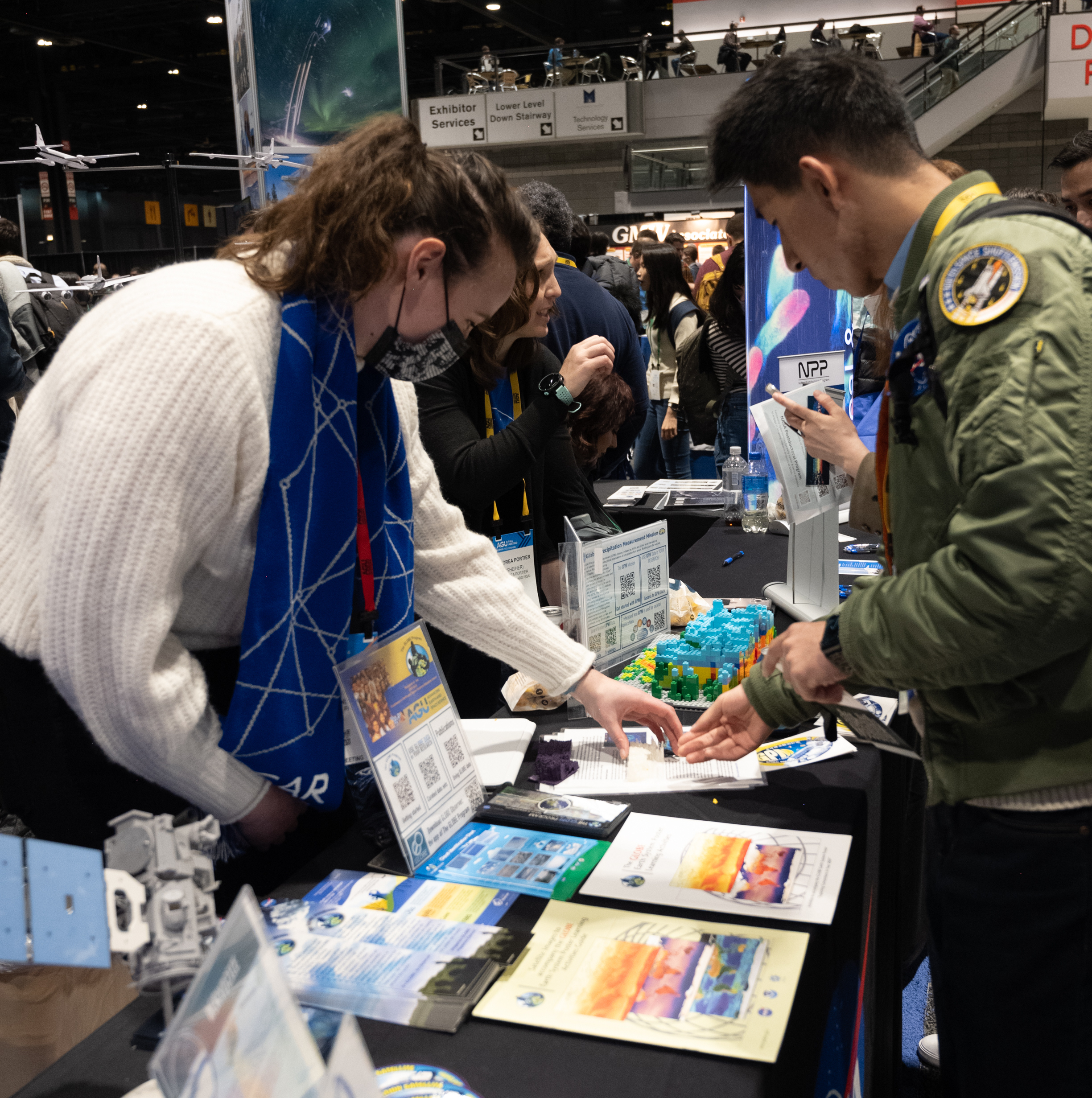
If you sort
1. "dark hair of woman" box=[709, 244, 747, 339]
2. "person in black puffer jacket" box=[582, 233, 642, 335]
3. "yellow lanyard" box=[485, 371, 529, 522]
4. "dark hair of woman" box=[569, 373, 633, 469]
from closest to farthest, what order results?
"yellow lanyard" box=[485, 371, 529, 522] < "dark hair of woman" box=[569, 373, 633, 469] < "dark hair of woman" box=[709, 244, 747, 339] < "person in black puffer jacket" box=[582, 233, 642, 335]

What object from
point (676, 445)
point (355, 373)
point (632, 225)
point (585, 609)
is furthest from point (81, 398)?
point (632, 225)

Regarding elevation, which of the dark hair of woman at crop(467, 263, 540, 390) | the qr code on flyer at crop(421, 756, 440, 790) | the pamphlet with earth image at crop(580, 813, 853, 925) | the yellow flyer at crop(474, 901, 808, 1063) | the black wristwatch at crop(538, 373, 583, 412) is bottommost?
the pamphlet with earth image at crop(580, 813, 853, 925)

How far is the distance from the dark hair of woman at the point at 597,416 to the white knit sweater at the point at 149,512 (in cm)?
180

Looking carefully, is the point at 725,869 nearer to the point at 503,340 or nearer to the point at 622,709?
the point at 622,709

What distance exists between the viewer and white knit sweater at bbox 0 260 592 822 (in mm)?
912

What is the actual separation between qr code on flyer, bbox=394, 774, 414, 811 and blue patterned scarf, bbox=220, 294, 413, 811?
0.22 feet

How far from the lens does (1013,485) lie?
0.83 m

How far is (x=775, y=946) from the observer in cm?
97

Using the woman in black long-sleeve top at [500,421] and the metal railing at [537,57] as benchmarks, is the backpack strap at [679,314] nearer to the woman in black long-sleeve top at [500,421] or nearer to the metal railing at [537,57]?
the woman in black long-sleeve top at [500,421]

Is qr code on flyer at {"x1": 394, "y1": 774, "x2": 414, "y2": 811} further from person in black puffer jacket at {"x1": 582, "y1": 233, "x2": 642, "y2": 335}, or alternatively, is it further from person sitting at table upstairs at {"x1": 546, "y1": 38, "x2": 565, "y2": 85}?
person sitting at table upstairs at {"x1": 546, "y1": 38, "x2": 565, "y2": 85}

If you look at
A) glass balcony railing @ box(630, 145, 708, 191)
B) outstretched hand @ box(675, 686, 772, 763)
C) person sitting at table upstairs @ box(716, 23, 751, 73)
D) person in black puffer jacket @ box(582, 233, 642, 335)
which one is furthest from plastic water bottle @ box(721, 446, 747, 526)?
person sitting at table upstairs @ box(716, 23, 751, 73)

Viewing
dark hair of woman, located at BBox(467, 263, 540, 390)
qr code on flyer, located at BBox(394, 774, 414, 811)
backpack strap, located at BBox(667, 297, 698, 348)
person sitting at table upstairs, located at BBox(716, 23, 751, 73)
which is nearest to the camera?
qr code on flyer, located at BBox(394, 774, 414, 811)

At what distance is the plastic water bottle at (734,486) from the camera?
130 inches

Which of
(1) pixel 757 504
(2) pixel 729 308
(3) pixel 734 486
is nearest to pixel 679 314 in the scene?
(2) pixel 729 308
